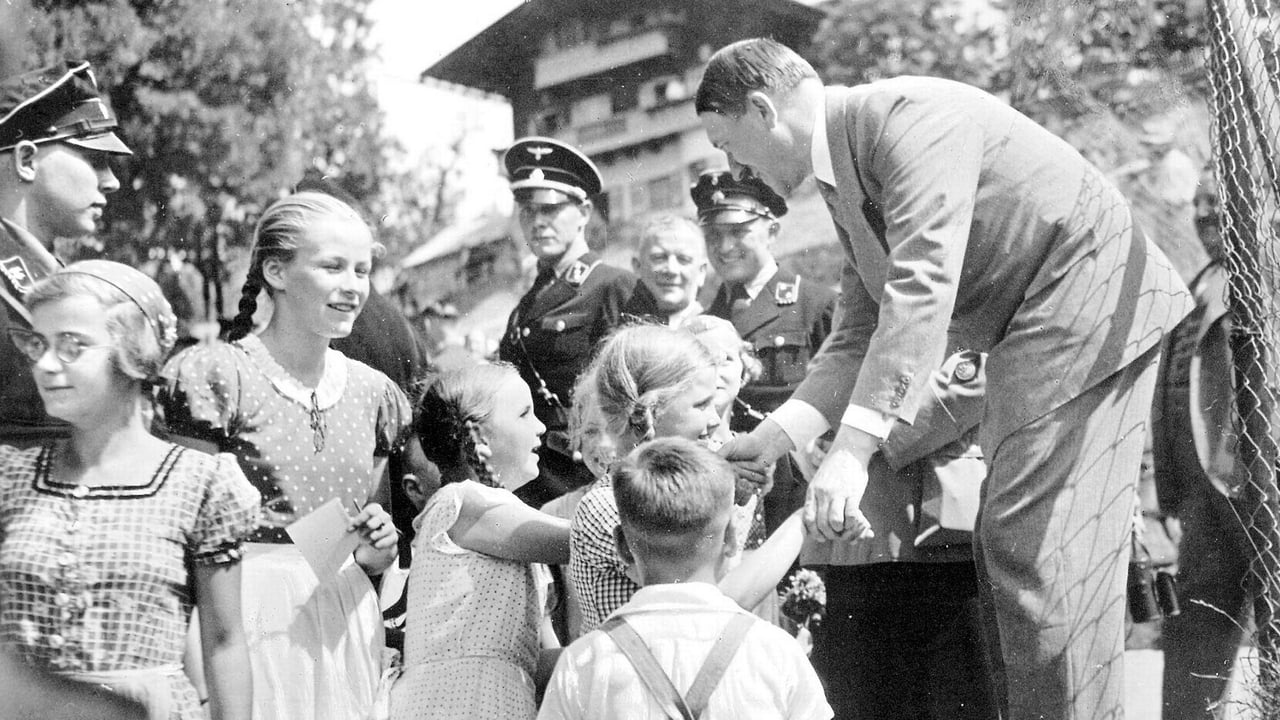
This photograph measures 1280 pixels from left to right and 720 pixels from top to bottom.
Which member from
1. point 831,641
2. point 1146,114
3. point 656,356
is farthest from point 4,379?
point 1146,114

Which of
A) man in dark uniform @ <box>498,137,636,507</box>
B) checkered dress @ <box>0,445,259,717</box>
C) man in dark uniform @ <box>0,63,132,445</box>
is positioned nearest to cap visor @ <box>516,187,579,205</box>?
man in dark uniform @ <box>498,137,636,507</box>

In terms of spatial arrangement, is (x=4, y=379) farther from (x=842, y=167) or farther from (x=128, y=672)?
(x=842, y=167)

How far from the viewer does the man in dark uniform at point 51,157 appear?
3.91m

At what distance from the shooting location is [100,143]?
13.2 ft

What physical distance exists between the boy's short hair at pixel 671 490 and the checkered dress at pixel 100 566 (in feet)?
2.70

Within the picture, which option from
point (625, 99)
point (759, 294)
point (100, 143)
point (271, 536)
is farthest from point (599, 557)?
point (625, 99)

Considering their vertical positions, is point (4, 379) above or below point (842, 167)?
below

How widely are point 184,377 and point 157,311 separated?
699mm

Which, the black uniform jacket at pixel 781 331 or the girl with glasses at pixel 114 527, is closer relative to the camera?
the girl with glasses at pixel 114 527

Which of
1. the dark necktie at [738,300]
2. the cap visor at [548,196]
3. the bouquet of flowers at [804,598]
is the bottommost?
the bouquet of flowers at [804,598]

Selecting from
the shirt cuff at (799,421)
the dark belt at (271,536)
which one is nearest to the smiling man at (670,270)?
the shirt cuff at (799,421)

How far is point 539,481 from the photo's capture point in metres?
5.00

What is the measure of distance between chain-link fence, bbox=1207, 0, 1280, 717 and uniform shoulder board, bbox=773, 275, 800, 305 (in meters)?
1.89

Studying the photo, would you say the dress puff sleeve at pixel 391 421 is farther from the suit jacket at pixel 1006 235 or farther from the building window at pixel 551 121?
the building window at pixel 551 121
